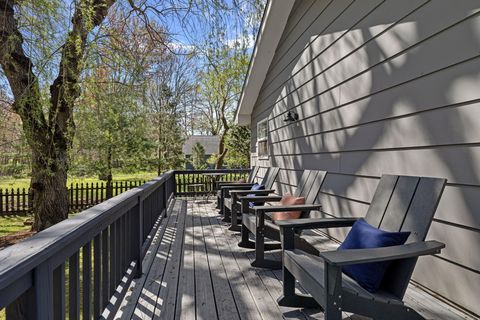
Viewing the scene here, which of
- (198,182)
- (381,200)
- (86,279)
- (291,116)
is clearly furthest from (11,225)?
(381,200)

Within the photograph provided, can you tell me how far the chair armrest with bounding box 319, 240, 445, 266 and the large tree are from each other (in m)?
3.82

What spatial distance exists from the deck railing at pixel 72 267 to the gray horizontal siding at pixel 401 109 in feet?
7.04

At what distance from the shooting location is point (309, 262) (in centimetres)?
212

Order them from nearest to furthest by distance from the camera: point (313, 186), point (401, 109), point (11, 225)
A: point (401, 109), point (313, 186), point (11, 225)

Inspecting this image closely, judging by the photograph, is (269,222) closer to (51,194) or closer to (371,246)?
(371,246)

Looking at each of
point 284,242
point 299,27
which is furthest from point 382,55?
point 299,27

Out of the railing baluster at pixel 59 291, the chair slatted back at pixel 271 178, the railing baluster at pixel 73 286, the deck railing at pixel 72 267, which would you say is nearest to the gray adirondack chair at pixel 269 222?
the deck railing at pixel 72 267

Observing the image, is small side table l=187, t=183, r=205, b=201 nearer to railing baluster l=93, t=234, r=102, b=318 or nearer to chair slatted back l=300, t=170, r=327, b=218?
chair slatted back l=300, t=170, r=327, b=218

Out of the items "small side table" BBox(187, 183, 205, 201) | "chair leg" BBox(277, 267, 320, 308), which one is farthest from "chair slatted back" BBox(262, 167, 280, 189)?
"small side table" BBox(187, 183, 205, 201)

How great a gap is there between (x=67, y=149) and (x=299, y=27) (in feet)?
14.0

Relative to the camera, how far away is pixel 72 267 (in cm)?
156

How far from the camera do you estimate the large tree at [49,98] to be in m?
3.87

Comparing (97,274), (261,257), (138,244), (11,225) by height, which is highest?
(97,274)

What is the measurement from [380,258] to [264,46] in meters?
5.34
